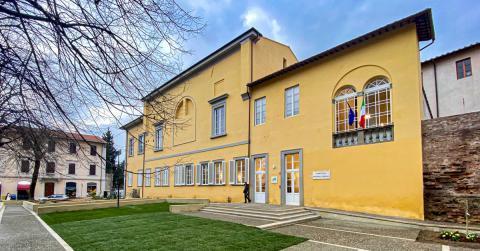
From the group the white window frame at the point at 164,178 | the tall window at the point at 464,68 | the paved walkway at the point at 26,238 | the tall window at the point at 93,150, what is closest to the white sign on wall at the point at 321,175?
the paved walkway at the point at 26,238

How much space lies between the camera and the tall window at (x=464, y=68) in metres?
22.1

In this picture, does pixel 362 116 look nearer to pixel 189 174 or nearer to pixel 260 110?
pixel 260 110

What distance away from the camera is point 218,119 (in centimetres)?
2402

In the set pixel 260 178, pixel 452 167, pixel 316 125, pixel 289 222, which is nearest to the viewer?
pixel 452 167

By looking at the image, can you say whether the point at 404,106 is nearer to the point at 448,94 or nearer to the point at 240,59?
the point at 240,59

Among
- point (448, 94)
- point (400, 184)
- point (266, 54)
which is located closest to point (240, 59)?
point (266, 54)

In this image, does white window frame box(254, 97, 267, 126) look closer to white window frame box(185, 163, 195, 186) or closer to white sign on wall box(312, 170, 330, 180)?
white sign on wall box(312, 170, 330, 180)

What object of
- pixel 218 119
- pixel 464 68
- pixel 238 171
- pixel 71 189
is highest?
pixel 464 68

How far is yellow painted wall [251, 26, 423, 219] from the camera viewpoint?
12914 mm

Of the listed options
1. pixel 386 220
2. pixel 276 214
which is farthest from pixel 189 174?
pixel 386 220

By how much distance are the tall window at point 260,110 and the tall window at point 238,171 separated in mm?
2472

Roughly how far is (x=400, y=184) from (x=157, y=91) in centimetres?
1142

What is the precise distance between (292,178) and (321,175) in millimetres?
2142

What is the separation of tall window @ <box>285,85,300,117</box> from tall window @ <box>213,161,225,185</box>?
636cm
